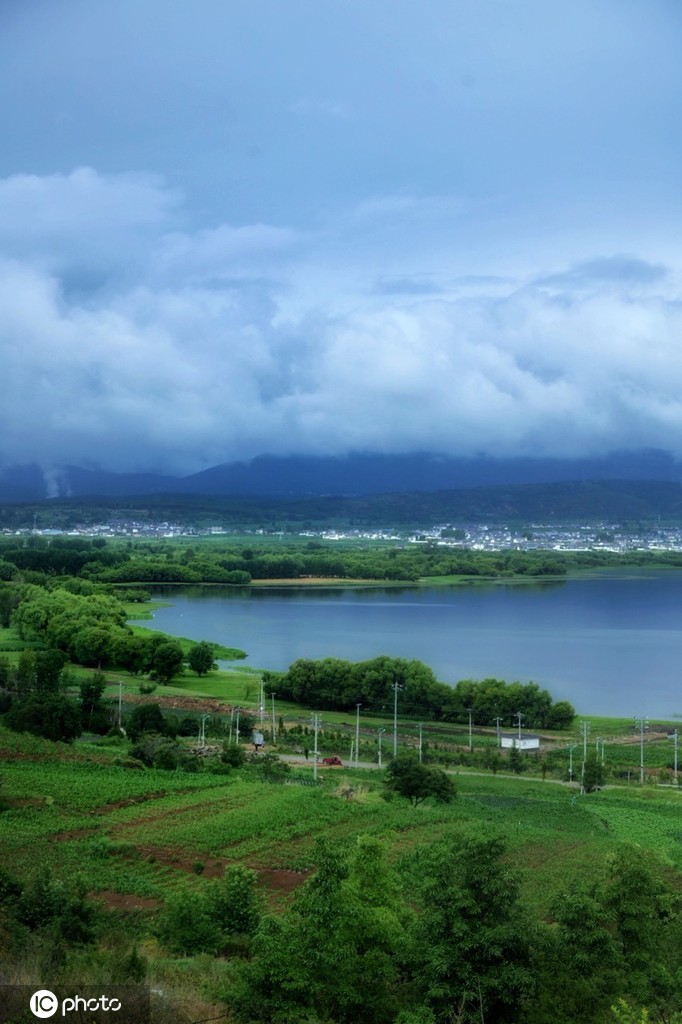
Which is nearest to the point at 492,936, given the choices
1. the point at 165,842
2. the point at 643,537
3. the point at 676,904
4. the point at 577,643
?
the point at 676,904

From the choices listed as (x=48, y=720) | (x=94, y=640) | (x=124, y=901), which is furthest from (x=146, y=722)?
(x=94, y=640)

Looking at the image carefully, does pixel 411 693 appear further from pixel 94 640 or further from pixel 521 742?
pixel 94 640

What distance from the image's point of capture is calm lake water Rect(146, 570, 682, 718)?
23.6 meters

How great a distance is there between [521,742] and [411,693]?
3.17m

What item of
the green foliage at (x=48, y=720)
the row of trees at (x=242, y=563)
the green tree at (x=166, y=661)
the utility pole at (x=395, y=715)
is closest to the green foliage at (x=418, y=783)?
the utility pole at (x=395, y=715)

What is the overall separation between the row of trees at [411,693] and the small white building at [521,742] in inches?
40.0

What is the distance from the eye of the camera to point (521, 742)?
17500 millimetres

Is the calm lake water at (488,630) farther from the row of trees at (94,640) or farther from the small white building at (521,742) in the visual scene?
the row of trees at (94,640)

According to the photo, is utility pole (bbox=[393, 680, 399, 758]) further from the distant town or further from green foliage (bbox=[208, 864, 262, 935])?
the distant town

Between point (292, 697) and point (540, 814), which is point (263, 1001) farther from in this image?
point (292, 697)

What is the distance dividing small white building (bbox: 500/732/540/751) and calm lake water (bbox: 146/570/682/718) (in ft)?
9.30

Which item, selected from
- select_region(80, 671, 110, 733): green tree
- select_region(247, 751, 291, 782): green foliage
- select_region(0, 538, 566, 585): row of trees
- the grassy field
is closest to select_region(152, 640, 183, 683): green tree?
select_region(80, 671, 110, 733): green tree

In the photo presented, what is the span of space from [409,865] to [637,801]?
19.8 feet

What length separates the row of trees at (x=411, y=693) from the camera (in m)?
19.4
